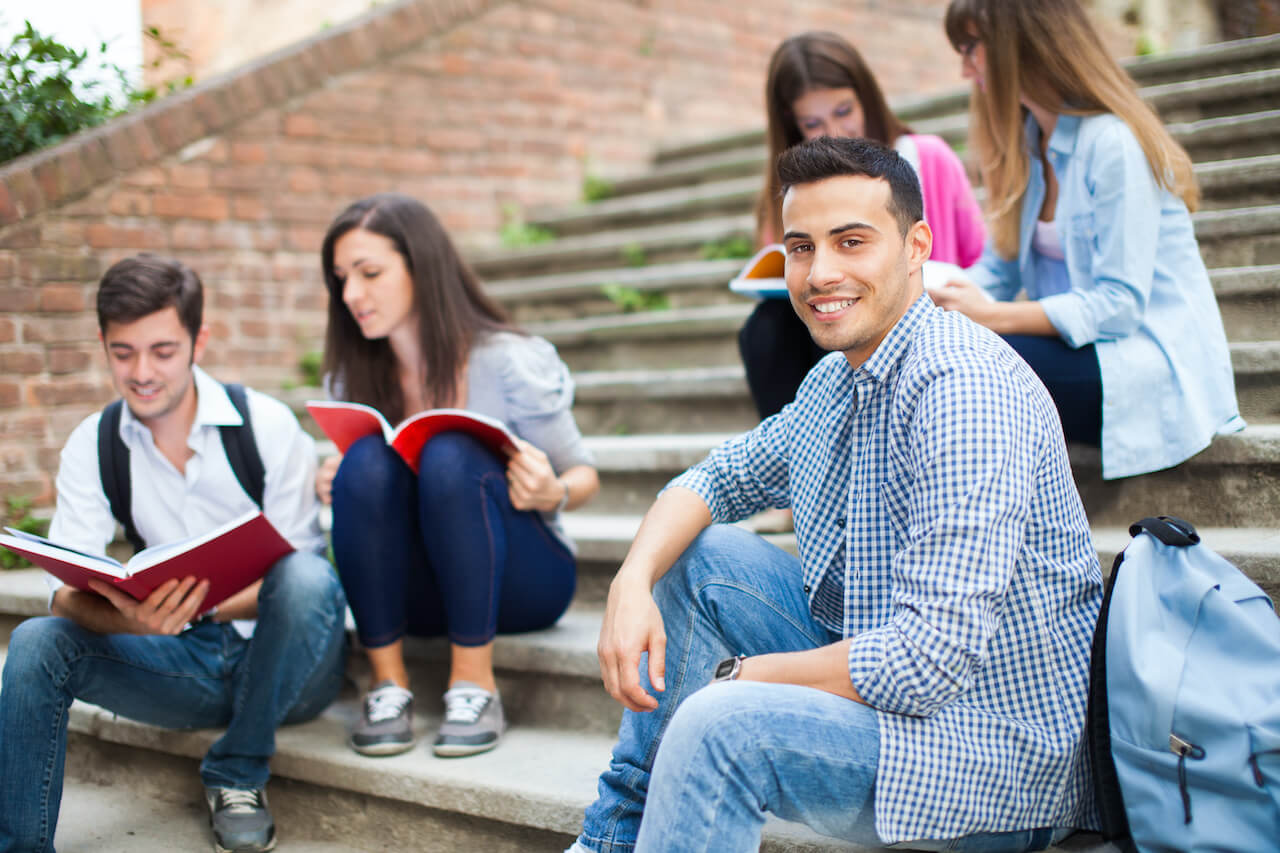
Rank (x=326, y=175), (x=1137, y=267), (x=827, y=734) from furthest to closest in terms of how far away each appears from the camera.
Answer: (x=326, y=175) → (x=1137, y=267) → (x=827, y=734)

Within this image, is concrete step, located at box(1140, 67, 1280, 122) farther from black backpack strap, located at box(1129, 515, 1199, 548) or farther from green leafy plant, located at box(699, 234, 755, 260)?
black backpack strap, located at box(1129, 515, 1199, 548)

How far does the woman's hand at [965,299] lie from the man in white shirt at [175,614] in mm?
Answer: 1331

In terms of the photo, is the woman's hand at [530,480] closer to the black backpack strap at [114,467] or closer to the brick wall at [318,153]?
the black backpack strap at [114,467]

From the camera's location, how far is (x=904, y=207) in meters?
1.47

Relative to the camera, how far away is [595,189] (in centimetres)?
512

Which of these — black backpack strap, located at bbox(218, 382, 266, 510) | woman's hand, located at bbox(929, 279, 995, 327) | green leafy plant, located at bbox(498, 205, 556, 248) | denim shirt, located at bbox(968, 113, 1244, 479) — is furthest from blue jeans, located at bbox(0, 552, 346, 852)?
green leafy plant, located at bbox(498, 205, 556, 248)

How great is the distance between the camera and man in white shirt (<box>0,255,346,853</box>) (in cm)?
192

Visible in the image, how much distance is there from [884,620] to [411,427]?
1025 mm

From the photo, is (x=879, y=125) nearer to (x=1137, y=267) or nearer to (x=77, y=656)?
(x=1137, y=267)

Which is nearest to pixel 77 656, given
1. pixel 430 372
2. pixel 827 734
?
pixel 430 372

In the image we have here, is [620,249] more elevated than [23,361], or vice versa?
[620,249]

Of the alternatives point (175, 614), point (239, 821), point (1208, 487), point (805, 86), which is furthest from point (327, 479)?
point (1208, 487)

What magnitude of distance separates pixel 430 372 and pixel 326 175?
215 centimetres

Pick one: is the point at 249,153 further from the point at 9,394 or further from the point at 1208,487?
the point at 1208,487
